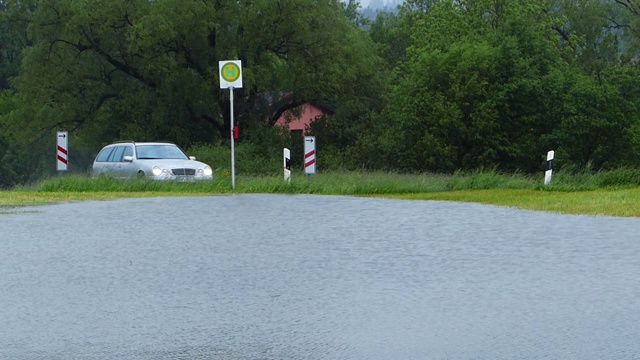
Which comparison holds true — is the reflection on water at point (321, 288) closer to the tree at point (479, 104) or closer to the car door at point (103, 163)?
the car door at point (103, 163)

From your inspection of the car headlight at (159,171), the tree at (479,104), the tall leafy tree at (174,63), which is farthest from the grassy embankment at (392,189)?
the tall leafy tree at (174,63)

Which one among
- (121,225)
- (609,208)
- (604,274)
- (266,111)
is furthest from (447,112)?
(604,274)

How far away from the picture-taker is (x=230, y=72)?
87.4 ft

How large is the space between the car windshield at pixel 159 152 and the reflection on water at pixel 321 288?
13.3m

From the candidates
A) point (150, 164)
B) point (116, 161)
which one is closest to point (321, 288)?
point (150, 164)

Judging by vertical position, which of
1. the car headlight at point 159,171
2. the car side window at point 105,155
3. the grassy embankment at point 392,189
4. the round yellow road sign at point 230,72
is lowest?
the grassy embankment at point 392,189

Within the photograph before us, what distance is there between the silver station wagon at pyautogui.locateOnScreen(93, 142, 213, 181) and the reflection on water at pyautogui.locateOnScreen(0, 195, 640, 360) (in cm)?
1141

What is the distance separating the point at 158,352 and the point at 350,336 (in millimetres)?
1367

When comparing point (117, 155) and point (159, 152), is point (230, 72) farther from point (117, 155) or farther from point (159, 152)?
point (117, 155)

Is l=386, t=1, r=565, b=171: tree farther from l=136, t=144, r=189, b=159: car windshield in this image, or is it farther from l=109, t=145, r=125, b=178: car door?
l=109, t=145, r=125, b=178: car door

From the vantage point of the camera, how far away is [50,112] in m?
55.6

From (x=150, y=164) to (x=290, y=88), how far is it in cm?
2701

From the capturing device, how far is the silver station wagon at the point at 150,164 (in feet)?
93.0

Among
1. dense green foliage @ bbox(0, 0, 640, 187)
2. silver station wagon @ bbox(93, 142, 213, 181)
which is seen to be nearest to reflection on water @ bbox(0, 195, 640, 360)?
silver station wagon @ bbox(93, 142, 213, 181)
